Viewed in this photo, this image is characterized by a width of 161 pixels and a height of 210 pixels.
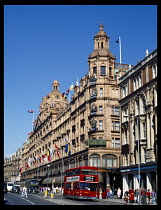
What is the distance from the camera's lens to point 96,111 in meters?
80.1

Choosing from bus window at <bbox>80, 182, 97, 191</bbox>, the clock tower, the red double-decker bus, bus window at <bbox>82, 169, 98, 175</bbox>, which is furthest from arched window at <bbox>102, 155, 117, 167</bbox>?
bus window at <bbox>80, 182, 97, 191</bbox>

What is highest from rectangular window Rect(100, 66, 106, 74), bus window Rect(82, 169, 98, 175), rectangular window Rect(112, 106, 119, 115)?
rectangular window Rect(100, 66, 106, 74)

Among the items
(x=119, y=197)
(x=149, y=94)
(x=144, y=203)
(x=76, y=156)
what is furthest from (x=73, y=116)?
(x=144, y=203)

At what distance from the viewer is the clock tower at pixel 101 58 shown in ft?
270

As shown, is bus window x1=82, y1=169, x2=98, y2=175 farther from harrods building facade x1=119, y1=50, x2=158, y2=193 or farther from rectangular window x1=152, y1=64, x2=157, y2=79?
rectangular window x1=152, y1=64, x2=157, y2=79

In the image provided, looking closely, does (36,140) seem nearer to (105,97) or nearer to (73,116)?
(73,116)

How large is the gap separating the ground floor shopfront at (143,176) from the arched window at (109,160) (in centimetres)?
1236

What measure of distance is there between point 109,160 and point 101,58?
21.2 m

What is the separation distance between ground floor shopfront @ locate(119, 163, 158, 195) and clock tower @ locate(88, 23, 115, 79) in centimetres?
2534

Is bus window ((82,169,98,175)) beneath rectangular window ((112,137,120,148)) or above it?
beneath

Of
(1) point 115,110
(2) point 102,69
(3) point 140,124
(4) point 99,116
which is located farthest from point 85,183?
(2) point 102,69

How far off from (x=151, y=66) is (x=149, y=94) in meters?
3.90

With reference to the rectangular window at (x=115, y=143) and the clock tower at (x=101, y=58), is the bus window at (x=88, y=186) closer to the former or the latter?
the rectangular window at (x=115, y=143)

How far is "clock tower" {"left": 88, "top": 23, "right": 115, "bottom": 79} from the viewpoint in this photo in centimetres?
8226
